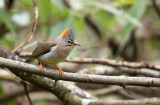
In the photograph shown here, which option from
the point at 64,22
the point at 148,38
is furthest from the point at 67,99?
the point at 148,38

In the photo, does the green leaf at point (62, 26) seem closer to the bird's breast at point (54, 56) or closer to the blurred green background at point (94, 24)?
the blurred green background at point (94, 24)

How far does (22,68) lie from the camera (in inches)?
86.0

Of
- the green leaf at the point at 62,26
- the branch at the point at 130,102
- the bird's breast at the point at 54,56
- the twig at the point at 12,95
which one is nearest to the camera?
the branch at the point at 130,102

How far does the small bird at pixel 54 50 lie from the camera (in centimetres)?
297

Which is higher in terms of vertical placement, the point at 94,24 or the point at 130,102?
the point at 94,24

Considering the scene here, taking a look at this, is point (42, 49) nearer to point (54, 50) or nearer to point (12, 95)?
point (54, 50)

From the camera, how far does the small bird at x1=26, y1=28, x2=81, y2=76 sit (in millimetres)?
2975

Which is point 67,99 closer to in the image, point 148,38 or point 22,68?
point 22,68

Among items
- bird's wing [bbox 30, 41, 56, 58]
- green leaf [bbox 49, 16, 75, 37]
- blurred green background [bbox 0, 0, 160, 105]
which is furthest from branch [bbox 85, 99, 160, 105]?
green leaf [bbox 49, 16, 75, 37]

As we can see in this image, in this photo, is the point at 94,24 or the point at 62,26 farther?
the point at 94,24

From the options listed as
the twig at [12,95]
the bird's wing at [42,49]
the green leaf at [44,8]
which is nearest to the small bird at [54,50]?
the bird's wing at [42,49]

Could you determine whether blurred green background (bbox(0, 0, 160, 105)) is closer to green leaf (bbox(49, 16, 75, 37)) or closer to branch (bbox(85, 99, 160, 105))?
green leaf (bbox(49, 16, 75, 37))

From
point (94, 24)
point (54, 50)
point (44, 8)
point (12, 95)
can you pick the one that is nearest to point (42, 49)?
point (54, 50)

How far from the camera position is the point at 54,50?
3043 mm
